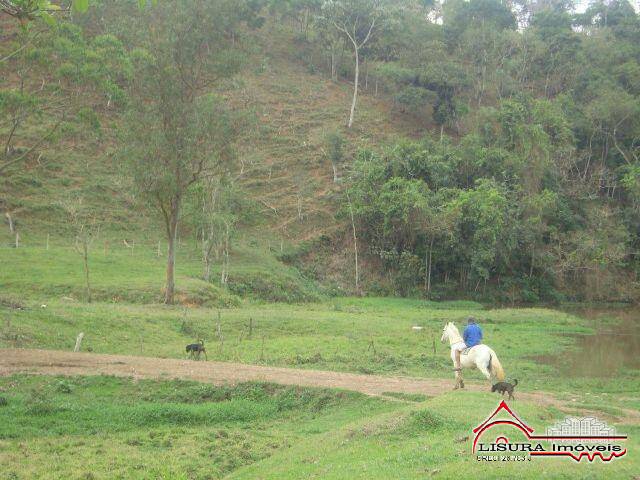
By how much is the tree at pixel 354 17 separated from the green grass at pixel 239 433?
65457 millimetres

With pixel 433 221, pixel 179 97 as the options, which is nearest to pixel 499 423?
pixel 179 97

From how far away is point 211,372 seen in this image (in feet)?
71.3

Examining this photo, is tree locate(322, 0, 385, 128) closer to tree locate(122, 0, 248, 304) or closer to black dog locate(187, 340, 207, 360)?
tree locate(122, 0, 248, 304)

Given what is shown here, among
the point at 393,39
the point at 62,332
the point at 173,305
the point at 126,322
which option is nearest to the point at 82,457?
the point at 62,332

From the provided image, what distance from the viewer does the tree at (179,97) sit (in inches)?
1414

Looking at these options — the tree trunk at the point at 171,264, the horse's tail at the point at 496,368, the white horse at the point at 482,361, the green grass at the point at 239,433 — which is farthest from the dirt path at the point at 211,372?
the tree trunk at the point at 171,264

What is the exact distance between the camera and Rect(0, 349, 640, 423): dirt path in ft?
67.1

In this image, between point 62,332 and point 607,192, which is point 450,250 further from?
point 62,332

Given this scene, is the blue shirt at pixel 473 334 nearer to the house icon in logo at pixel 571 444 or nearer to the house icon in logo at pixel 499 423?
the house icon in logo at pixel 499 423

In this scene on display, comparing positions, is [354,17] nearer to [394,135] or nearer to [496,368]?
[394,135]

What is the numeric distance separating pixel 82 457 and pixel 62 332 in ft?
48.4

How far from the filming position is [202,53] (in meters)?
36.9

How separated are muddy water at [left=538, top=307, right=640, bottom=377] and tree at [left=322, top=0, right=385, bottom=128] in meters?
44.7

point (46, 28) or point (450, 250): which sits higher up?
point (46, 28)
